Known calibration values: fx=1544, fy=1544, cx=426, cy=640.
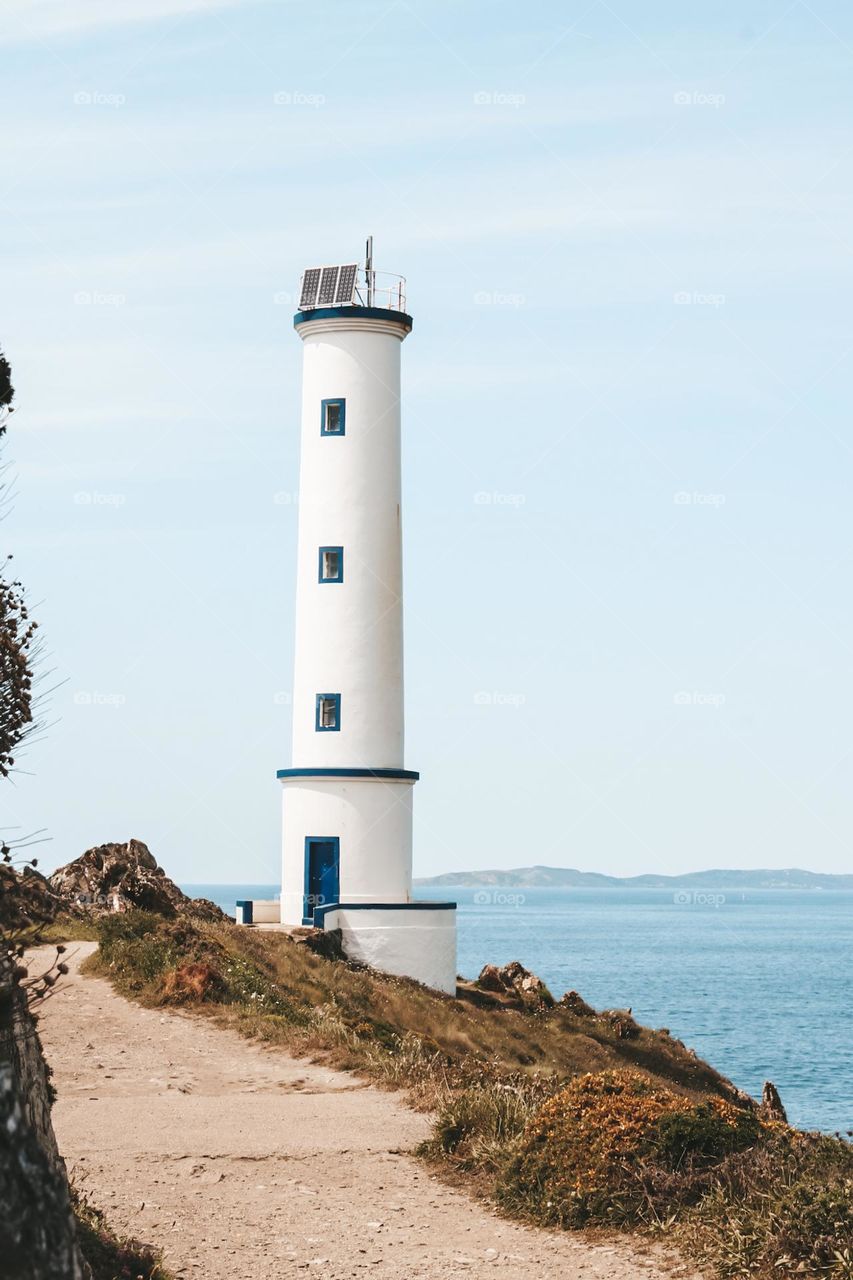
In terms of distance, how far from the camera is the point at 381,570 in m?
32.6

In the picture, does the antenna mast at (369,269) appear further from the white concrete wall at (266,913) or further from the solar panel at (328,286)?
the white concrete wall at (266,913)

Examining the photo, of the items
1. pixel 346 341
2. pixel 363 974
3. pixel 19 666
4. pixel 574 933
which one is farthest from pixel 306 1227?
pixel 574 933

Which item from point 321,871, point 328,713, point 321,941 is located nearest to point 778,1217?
point 321,941

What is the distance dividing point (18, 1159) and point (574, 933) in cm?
16112

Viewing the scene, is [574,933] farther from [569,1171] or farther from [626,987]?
[569,1171]

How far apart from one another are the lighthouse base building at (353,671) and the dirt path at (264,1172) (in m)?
11.7

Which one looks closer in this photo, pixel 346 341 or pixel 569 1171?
pixel 569 1171

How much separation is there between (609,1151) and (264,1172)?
10.6ft

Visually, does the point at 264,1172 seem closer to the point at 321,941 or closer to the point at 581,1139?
the point at 581,1139

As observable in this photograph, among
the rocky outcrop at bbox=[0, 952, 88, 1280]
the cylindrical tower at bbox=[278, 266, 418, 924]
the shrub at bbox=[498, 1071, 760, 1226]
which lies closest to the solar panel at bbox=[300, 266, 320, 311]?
the cylindrical tower at bbox=[278, 266, 418, 924]

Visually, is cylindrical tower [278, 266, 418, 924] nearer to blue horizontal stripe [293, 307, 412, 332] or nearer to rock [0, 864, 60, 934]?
blue horizontal stripe [293, 307, 412, 332]

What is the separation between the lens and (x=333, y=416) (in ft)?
108

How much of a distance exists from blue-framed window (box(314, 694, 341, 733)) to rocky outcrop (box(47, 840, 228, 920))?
14.3ft

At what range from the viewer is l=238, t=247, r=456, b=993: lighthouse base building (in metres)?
31.8
